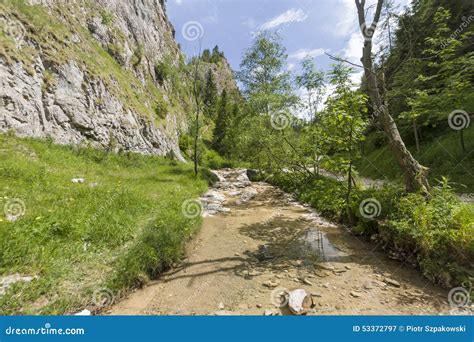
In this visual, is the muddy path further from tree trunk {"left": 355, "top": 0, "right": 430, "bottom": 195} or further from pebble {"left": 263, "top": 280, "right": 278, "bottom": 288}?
tree trunk {"left": 355, "top": 0, "right": 430, "bottom": 195}

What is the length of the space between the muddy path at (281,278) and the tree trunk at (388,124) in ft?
7.43

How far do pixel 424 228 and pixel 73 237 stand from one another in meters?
7.89

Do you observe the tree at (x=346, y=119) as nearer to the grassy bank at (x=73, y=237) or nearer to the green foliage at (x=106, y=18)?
the grassy bank at (x=73, y=237)

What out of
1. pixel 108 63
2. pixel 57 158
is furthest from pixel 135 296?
pixel 108 63

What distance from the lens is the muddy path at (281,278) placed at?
3750mm

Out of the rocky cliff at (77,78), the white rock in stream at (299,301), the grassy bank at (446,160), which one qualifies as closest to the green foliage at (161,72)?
the rocky cliff at (77,78)

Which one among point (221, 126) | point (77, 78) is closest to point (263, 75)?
point (77, 78)

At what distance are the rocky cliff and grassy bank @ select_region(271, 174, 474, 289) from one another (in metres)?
15.6

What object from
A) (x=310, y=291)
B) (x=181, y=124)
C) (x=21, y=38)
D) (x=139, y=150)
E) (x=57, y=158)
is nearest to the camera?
(x=310, y=291)

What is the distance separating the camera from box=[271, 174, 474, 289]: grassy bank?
4.09 metres

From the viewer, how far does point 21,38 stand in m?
12.0

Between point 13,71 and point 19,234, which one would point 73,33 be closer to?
point 13,71

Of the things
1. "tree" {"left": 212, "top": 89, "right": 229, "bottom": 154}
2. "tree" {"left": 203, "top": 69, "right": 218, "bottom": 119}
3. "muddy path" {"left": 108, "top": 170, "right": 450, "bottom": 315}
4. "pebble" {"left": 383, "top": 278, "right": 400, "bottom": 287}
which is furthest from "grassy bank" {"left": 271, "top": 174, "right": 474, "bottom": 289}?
"tree" {"left": 203, "top": 69, "right": 218, "bottom": 119}

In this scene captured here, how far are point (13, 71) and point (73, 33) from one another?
903cm
